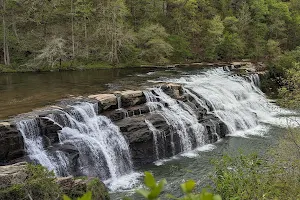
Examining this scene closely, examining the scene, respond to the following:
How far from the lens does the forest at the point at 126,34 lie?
2925 centimetres

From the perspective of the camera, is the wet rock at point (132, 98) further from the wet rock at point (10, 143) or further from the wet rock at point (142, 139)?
the wet rock at point (10, 143)

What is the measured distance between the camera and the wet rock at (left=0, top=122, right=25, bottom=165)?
36.4ft

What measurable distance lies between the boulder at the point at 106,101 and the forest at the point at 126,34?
1403 centimetres

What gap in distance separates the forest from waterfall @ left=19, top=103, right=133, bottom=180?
15340 millimetres

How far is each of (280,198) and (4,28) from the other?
26.3 metres

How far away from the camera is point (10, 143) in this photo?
1133 centimetres

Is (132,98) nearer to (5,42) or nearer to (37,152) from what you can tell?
(37,152)

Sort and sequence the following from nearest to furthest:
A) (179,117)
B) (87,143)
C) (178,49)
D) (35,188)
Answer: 1. (35,188)
2. (87,143)
3. (179,117)
4. (178,49)

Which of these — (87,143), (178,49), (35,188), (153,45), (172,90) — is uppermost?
(153,45)

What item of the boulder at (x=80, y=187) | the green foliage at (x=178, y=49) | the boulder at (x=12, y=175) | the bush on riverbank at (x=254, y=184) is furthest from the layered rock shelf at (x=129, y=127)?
the green foliage at (x=178, y=49)

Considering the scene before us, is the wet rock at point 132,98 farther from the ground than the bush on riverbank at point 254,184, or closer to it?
farther from the ground

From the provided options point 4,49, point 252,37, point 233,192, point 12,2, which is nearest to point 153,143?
point 233,192

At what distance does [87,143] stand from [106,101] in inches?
107

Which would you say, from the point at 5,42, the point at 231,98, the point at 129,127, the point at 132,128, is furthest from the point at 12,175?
the point at 5,42
